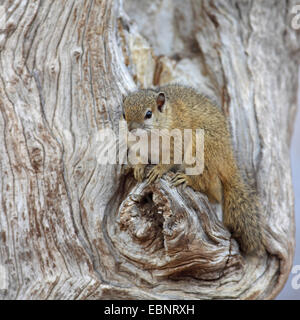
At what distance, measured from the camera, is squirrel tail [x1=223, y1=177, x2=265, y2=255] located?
2922mm

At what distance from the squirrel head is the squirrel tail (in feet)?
2.11

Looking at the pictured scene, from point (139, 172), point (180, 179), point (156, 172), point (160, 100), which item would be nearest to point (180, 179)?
point (180, 179)

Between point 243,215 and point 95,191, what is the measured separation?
38.2 inches

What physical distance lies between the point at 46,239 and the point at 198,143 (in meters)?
1.15

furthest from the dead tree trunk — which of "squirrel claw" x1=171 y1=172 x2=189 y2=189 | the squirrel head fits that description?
the squirrel head

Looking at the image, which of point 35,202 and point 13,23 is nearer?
point 35,202

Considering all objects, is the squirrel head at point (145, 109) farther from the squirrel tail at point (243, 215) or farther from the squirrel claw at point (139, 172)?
the squirrel tail at point (243, 215)

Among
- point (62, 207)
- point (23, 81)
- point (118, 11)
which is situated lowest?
point (62, 207)

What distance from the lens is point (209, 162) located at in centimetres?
300

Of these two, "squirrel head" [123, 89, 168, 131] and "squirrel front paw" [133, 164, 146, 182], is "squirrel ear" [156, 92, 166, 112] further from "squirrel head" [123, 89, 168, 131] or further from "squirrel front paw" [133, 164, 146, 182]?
"squirrel front paw" [133, 164, 146, 182]

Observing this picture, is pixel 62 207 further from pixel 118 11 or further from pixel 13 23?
pixel 118 11

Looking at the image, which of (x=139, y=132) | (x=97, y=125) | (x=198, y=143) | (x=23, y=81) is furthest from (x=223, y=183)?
(x=23, y=81)

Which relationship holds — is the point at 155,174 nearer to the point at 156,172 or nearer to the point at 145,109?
the point at 156,172

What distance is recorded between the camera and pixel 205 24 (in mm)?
4109
